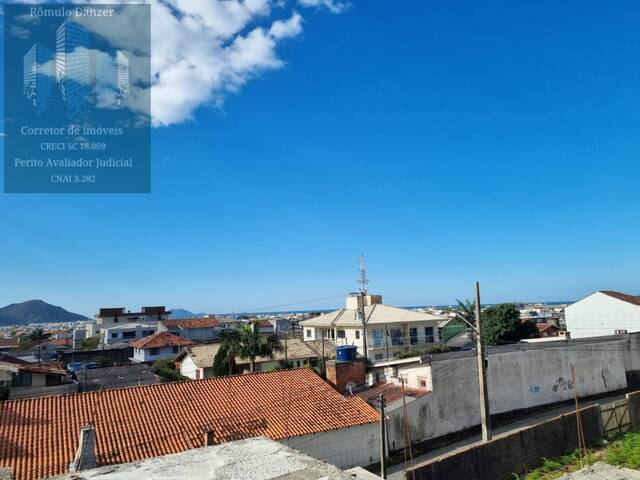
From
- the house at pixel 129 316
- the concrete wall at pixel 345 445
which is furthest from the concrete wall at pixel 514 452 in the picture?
the house at pixel 129 316

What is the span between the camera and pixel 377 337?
145 ft

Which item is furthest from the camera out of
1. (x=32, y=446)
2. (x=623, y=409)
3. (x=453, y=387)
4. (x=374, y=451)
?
(x=453, y=387)

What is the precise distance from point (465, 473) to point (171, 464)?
12739 mm

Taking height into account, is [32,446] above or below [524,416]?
above

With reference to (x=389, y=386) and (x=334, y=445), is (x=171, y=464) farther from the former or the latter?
(x=389, y=386)

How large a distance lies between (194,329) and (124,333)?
45.6ft

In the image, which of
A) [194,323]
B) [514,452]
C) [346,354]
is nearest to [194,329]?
[194,323]

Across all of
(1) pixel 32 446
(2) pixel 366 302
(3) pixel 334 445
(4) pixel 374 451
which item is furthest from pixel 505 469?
(2) pixel 366 302

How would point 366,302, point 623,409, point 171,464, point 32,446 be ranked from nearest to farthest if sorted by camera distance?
point 171,464
point 32,446
point 623,409
point 366,302

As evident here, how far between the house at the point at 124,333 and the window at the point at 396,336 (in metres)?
56.1

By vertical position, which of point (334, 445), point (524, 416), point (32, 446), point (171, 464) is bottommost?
point (524, 416)

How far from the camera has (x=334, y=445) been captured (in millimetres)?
17453

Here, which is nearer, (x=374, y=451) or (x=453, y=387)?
(x=374, y=451)

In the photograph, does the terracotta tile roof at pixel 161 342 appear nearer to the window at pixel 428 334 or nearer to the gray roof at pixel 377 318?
the gray roof at pixel 377 318
